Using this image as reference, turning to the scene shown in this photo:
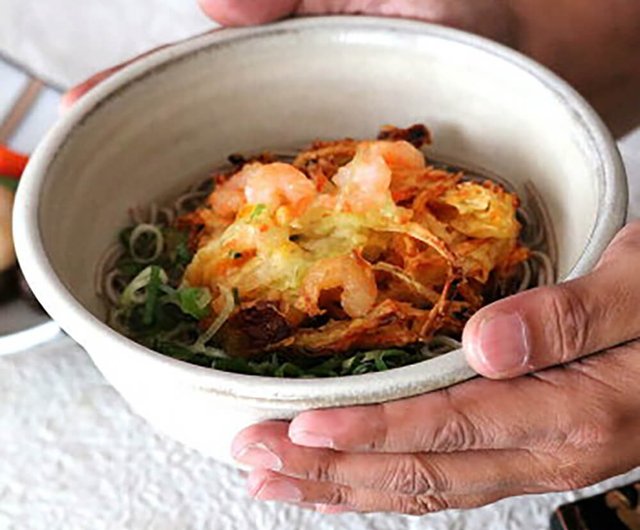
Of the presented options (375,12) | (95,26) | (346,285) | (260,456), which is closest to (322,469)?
(260,456)

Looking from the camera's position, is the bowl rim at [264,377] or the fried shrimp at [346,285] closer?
the bowl rim at [264,377]

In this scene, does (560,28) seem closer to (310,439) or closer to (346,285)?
(346,285)

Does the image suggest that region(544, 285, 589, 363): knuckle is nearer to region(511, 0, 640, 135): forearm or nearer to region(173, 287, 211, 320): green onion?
region(173, 287, 211, 320): green onion

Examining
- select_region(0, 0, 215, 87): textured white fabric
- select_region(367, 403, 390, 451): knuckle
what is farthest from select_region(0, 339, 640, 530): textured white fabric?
select_region(0, 0, 215, 87): textured white fabric

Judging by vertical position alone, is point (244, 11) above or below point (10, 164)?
above

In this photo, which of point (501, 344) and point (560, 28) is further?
point (560, 28)

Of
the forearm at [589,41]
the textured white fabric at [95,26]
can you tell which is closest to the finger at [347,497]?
the forearm at [589,41]

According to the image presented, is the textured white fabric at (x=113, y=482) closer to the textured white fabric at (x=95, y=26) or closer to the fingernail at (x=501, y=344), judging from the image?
the fingernail at (x=501, y=344)
